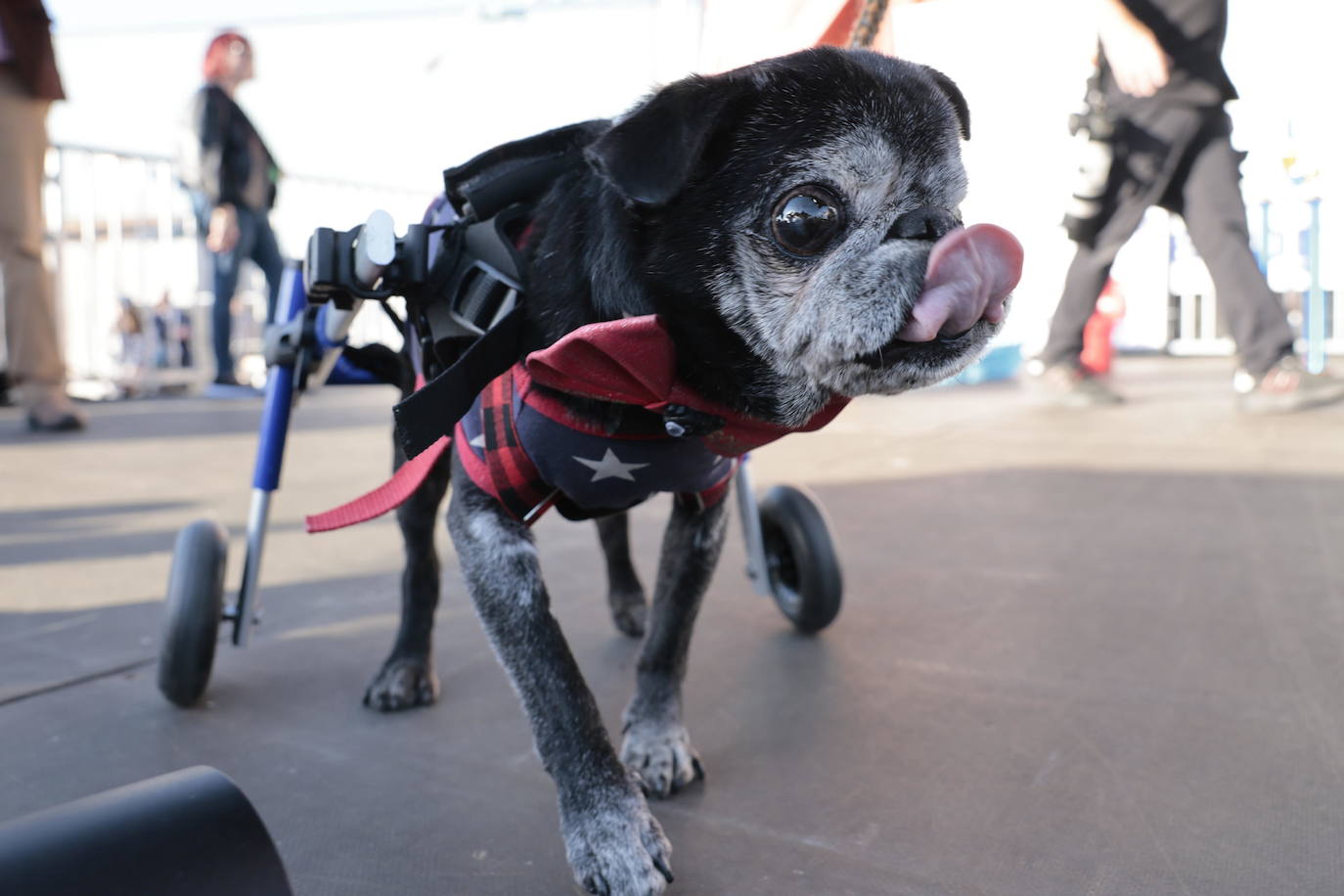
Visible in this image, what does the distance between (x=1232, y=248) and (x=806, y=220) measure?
458 centimetres

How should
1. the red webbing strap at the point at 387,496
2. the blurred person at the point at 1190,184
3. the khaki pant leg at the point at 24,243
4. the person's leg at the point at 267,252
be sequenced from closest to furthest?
the red webbing strap at the point at 387,496 → the khaki pant leg at the point at 24,243 → the blurred person at the point at 1190,184 → the person's leg at the point at 267,252

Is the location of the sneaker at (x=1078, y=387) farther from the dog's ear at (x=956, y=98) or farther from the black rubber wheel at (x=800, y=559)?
the dog's ear at (x=956, y=98)

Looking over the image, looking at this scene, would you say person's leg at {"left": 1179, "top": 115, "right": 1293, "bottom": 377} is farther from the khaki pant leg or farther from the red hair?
the red hair

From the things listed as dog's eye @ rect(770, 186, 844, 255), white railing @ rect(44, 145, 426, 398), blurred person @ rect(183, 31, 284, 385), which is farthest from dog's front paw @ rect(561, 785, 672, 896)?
white railing @ rect(44, 145, 426, 398)

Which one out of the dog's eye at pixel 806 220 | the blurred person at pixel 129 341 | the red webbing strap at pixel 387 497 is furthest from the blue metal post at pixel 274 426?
the blurred person at pixel 129 341

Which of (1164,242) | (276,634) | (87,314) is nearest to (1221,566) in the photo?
(276,634)

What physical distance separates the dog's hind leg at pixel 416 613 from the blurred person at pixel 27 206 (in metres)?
3.41

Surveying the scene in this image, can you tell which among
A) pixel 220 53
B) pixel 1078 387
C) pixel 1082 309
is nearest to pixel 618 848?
pixel 1082 309

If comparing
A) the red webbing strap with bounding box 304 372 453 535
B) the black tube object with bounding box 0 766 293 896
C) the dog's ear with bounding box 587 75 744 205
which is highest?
the dog's ear with bounding box 587 75 744 205

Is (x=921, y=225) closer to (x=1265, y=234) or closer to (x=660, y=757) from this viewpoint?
(x=660, y=757)

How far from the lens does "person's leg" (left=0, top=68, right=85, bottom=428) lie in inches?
168

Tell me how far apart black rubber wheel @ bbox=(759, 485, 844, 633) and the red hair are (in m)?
5.40

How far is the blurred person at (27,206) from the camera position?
4.16m

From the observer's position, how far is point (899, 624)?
2195 mm
